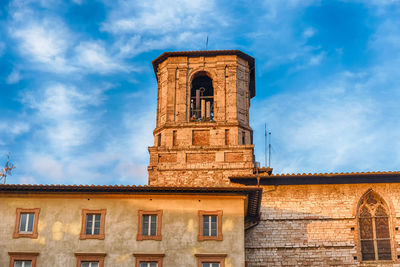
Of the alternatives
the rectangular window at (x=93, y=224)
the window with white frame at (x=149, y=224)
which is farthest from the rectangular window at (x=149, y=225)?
the rectangular window at (x=93, y=224)

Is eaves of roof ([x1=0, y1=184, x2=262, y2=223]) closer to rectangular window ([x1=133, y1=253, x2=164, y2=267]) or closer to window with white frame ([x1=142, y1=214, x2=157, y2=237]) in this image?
window with white frame ([x1=142, y1=214, x2=157, y2=237])

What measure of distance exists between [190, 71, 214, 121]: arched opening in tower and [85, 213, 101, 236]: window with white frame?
12159 mm

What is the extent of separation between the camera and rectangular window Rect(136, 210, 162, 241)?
26.4m

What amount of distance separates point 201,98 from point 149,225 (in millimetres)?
13723

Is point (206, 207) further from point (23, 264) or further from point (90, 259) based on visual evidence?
point (23, 264)

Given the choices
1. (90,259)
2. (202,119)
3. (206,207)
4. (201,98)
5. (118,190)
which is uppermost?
Answer: (201,98)

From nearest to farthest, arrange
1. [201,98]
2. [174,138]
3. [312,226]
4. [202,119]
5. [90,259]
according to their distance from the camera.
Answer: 1. [90,259]
2. [312,226]
3. [174,138]
4. [202,119]
5. [201,98]

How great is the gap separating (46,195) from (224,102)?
1381 centimetres

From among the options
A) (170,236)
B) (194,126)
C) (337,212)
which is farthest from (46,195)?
(337,212)

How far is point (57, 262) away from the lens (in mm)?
25906

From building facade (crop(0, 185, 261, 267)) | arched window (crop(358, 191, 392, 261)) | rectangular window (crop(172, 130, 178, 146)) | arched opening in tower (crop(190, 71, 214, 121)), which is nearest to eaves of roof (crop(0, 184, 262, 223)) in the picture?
building facade (crop(0, 185, 261, 267))

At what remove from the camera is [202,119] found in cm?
3775

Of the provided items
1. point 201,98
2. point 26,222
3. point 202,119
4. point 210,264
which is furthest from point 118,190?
point 201,98

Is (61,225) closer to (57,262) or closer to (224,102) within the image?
(57,262)
